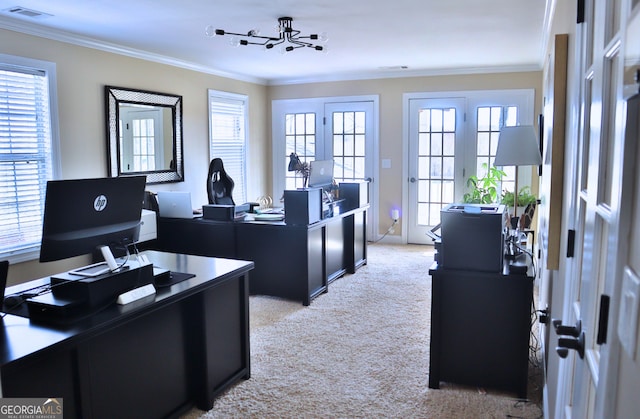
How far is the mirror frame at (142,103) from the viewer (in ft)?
16.2

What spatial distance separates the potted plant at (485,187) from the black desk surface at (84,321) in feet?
14.3

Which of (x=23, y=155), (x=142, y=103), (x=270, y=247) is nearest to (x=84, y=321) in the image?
(x=270, y=247)

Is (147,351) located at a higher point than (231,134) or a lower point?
lower

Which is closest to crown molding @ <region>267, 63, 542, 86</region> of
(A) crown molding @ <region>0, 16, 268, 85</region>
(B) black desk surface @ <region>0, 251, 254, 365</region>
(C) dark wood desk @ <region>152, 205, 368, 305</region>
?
(A) crown molding @ <region>0, 16, 268, 85</region>

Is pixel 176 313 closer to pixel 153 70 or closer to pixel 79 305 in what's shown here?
pixel 79 305

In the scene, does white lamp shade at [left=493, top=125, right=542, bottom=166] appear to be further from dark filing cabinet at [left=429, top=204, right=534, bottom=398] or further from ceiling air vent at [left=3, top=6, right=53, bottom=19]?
ceiling air vent at [left=3, top=6, right=53, bottom=19]

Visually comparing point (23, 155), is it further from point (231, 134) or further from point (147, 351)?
point (231, 134)

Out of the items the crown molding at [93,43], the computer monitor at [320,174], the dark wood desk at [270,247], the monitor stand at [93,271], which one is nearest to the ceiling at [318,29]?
the crown molding at [93,43]

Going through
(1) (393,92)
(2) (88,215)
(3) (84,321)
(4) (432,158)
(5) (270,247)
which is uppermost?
(1) (393,92)

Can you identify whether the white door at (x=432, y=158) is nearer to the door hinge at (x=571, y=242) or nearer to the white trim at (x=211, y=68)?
the white trim at (x=211, y=68)

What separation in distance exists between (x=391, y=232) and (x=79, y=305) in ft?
18.4

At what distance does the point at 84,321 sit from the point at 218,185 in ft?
11.2

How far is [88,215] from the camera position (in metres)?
2.03

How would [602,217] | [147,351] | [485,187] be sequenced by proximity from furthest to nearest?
[485,187] → [147,351] → [602,217]
